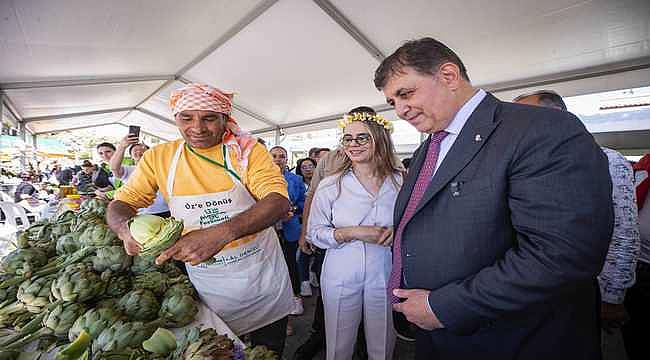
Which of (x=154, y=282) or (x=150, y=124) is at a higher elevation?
(x=150, y=124)

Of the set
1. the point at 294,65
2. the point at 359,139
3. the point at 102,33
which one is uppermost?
the point at 102,33

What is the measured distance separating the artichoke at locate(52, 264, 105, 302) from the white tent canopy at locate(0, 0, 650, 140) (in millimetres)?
3594

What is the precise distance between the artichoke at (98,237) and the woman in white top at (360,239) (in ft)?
3.88

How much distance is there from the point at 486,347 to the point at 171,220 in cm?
128

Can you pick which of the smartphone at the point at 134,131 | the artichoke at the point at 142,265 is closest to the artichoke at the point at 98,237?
the artichoke at the point at 142,265

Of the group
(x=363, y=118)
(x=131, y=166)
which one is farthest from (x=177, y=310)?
(x=131, y=166)

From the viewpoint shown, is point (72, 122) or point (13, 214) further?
point (72, 122)

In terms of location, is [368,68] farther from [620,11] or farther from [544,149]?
[544,149]

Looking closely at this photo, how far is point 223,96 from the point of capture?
151 cm

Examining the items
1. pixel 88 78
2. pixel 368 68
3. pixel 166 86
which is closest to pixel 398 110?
pixel 368 68

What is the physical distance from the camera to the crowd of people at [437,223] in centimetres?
86

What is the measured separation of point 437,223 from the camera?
1.08 metres

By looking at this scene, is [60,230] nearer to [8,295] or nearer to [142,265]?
[8,295]

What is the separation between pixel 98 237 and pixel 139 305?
0.48 meters
